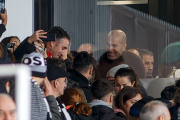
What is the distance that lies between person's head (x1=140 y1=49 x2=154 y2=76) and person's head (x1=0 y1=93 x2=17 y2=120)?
400cm

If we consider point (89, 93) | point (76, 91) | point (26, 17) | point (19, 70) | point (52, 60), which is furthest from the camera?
point (26, 17)

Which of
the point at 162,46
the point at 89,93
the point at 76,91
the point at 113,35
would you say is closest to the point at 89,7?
the point at 113,35

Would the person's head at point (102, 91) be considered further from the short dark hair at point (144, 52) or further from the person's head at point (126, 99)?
the short dark hair at point (144, 52)

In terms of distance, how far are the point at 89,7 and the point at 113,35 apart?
574 millimetres

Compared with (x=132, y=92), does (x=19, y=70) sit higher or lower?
higher

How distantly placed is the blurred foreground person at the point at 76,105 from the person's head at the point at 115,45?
2.24 metres

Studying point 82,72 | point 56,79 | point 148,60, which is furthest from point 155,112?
point 148,60

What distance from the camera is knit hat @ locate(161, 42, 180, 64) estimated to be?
5.33 m

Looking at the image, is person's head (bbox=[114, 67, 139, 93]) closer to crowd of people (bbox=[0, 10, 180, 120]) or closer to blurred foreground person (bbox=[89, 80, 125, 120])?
crowd of people (bbox=[0, 10, 180, 120])

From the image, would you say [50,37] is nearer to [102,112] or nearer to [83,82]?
[83,82]

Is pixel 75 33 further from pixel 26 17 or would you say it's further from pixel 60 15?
pixel 26 17

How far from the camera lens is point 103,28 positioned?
5254mm

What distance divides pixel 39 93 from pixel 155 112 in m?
1.15

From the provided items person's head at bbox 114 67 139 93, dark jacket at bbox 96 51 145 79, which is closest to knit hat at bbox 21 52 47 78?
person's head at bbox 114 67 139 93
